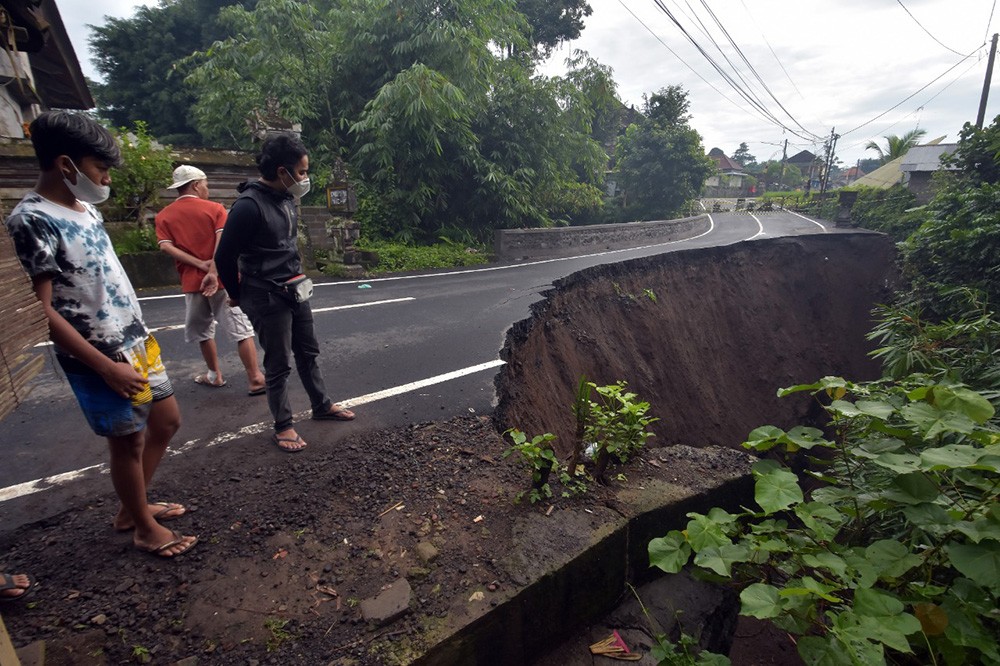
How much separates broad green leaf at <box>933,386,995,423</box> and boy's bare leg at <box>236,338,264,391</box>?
4.04 metres

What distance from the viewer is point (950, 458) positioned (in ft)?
5.14

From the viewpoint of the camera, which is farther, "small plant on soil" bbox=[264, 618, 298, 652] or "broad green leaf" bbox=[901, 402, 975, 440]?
"small plant on soil" bbox=[264, 618, 298, 652]

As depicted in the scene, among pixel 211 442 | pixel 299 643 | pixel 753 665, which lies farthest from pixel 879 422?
pixel 211 442

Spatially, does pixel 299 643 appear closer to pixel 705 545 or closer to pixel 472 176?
pixel 705 545

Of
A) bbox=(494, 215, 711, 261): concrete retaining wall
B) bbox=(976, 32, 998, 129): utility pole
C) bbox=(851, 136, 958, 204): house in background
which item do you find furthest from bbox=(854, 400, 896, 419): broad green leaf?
bbox=(976, 32, 998, 129): utility pole

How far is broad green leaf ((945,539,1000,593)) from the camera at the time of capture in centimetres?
141

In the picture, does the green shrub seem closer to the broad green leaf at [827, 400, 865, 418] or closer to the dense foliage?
the broad green leaf at [827, 400, 865, 418]

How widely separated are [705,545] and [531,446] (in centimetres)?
98

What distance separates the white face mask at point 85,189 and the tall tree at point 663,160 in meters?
25.3

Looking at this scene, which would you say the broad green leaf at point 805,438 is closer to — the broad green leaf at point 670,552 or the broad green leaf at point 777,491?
the broad green leaf at point 777,491

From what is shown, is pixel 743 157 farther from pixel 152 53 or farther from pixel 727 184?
pixel 152 53

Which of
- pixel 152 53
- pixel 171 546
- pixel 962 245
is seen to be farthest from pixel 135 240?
pixel 152 53

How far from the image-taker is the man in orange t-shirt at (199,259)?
3553 mm

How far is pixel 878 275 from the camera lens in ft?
46.9
